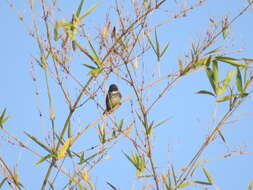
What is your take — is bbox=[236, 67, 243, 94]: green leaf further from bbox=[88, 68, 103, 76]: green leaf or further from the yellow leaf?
the yellow leaf

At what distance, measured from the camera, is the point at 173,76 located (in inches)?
89.0

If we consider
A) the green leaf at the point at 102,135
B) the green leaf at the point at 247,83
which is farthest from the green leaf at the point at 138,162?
the green leaf at the point at 247,83

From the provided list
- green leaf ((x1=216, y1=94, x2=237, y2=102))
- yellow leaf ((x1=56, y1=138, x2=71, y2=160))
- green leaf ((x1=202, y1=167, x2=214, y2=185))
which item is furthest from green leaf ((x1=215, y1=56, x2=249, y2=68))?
yellow leaf ((x1=56, y1=138, x2=71, y2=160))

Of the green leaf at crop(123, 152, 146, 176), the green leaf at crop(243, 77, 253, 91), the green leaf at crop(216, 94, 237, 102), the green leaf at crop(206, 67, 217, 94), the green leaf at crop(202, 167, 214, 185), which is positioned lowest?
the green leaf at crop(202, 167, 214, 185)

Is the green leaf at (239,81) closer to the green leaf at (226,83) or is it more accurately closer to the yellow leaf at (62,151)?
the green leaf at (226,83)

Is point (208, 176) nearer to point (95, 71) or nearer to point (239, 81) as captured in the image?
point (239, 81)

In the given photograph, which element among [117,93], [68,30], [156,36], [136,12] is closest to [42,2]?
[68,30]

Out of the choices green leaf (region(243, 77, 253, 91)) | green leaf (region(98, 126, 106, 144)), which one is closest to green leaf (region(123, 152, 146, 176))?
green leaf (region(98, 126, 106, 144))

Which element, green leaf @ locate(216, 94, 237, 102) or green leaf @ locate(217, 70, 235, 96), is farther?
green leaf @ locate(217, 70, 235, 96)

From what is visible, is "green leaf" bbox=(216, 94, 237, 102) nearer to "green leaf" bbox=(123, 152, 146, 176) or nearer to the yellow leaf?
"green leaf" bbox=(123, 152, 146, 176)

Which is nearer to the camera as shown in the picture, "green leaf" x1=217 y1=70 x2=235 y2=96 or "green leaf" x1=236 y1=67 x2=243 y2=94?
"green leaf" x1=236 y1=67 x2=243 y2=94

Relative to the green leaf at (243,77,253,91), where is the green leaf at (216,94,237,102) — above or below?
below

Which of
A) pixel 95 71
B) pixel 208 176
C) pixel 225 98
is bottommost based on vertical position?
pixel 208 176

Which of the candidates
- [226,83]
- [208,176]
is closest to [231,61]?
[226,83]
